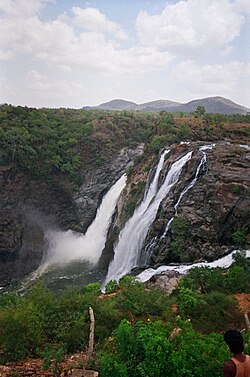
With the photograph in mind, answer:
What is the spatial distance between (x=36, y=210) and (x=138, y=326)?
19.9m

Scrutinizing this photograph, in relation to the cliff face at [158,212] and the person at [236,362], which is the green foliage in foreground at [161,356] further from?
the cliff face at [158,212]

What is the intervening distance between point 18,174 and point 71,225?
4.48 metres

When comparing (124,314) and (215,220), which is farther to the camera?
(215,220)

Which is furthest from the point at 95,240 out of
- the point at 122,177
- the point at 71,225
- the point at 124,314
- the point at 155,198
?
the point at 124,314

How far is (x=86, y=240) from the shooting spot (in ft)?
74.3

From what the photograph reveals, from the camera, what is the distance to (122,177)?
2464 centimetres

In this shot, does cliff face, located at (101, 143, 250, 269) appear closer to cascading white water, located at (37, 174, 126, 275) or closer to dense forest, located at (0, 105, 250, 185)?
dense forest, located at (0, 105, 250, 185)

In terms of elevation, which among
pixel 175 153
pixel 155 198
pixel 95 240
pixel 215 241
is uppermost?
pixel 175 153

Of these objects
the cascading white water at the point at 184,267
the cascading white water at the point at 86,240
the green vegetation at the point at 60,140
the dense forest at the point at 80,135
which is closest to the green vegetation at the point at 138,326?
the cascading white water at the point at 184,267

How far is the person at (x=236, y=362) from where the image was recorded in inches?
119

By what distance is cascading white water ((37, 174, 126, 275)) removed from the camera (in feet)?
69.1

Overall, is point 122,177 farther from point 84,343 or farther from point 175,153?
point 84,343

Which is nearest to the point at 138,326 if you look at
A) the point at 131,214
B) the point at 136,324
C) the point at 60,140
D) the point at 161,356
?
the point at 136,324

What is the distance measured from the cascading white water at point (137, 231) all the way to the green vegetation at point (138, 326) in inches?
193
